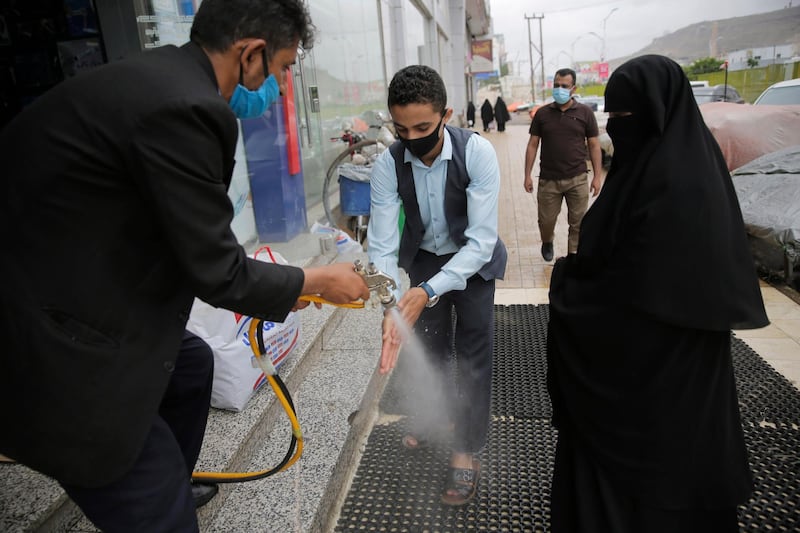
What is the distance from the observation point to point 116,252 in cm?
128

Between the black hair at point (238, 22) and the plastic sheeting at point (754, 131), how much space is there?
827 centimetres

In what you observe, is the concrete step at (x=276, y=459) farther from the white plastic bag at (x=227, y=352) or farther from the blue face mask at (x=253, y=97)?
the blue face mask at (x=253, y=97)

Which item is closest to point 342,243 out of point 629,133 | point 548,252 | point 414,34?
point 548,252

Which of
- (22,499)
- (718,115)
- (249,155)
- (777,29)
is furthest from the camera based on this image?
(777,29)

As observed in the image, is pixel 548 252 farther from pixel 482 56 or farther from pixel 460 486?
pixel 482 56

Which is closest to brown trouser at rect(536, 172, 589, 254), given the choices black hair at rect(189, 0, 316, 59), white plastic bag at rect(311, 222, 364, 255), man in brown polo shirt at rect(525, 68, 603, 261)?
man in brown polo shirt at rect(525, 68, 603, 261)

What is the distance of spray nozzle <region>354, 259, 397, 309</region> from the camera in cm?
194

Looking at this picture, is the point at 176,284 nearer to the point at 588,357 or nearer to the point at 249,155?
the point at 588,357

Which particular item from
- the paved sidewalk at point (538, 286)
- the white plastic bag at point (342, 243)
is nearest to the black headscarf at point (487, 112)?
the paved sidewalk at point (538, 286)

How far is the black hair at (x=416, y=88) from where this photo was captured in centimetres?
222

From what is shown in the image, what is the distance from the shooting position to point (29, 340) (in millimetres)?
1230

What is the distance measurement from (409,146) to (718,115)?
27.8 ft

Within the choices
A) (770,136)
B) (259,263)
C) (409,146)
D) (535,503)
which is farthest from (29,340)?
(770,136)

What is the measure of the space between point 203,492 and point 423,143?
1.79 m
